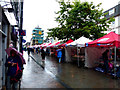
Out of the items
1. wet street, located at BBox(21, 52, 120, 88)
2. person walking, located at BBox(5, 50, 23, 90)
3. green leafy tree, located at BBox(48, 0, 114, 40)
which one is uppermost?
green leafy tree, located at BBox(48, 0, 114, 40)

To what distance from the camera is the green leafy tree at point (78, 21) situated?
62.0ft

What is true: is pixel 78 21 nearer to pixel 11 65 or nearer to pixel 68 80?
pixel 68 80

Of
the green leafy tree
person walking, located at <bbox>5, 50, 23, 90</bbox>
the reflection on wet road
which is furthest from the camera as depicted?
the green leafy tree

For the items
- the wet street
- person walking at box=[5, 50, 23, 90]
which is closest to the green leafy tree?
the wet street

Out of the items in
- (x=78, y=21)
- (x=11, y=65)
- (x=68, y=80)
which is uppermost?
(x=78, y=21)

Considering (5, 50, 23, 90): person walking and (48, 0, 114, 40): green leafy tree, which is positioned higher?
(48, 0, 114, 40): green leafy tree

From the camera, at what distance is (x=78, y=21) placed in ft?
61.7

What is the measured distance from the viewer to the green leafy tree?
62.0 ft

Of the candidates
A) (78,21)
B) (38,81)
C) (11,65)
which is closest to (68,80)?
(38,81)

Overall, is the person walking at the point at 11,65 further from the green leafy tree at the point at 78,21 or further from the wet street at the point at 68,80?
the green leafy tree at the point at 78,21

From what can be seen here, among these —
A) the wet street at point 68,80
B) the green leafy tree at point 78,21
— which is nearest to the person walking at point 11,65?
the wet street at point 68,80

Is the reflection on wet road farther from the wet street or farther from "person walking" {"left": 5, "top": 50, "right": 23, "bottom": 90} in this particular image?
"person walking" {"left": 5, "top": 50, "right": 23, "bottom": 90}

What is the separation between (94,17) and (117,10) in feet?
52.5

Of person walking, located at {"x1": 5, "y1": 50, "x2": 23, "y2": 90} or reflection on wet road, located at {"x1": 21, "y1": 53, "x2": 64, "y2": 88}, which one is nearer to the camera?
person walking, located at {"x1": 5, "y1": 50, "x2": 23, "y2": 90}
